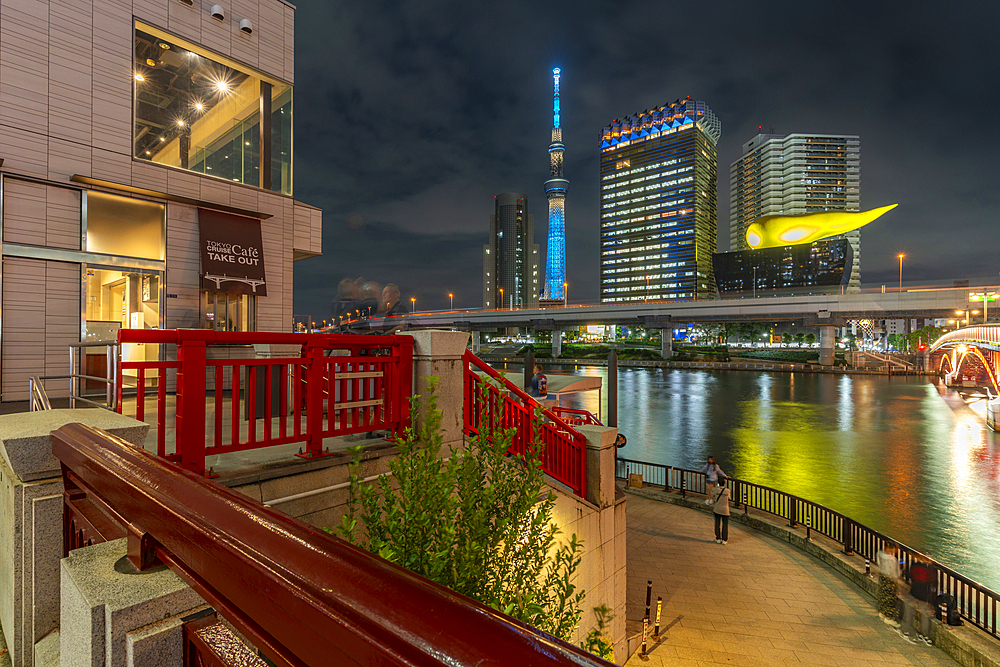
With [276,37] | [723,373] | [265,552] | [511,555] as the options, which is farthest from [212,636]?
[723,373]

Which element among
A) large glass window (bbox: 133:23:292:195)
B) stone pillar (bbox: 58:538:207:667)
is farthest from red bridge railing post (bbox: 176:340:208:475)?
large glass window (bbox: 133:23:292:195)

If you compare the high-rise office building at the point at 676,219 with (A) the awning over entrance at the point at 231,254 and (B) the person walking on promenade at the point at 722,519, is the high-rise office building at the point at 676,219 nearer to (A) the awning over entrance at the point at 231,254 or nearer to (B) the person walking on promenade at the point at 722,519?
(B) the person walking on promenade at the point at 722,519

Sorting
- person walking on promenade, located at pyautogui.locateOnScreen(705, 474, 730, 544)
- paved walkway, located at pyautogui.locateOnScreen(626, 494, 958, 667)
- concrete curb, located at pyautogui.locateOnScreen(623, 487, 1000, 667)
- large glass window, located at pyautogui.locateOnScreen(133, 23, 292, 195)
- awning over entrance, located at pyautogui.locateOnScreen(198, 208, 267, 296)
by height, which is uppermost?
large glass window, located at pyautogui.locateOnScreen(133, 23, 292, 195)

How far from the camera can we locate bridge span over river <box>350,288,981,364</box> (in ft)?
198

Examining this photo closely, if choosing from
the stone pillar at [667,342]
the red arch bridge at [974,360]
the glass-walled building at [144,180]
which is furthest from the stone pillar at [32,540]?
the stone pillar at [667,342]

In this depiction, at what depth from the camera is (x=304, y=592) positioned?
0.80 meters

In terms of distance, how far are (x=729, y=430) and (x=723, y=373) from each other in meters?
45.4

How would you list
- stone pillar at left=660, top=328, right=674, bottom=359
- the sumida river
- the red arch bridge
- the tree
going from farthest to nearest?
stone pillar at left=660, top=328, right=674, bottom=359, the red arch bridge, the sumida river, the tree

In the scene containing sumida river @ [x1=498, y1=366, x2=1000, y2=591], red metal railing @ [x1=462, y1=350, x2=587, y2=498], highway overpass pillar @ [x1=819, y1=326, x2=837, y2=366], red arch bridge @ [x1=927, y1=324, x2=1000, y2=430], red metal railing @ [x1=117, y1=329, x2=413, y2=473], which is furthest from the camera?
highway overpass pillar @ [x1=819, y1=326, x2=837, y2=366]

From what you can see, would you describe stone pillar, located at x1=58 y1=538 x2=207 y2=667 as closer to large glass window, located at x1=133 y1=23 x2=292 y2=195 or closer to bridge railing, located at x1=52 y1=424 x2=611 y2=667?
bridge railing, located at x1=52 y1=424 x2=611 y2=667

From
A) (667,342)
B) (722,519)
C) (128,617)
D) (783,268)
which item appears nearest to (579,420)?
(722,519)

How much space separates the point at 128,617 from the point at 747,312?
3067 inches

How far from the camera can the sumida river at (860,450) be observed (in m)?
17.5

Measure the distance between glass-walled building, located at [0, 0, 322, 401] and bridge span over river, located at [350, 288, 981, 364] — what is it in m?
32.0
